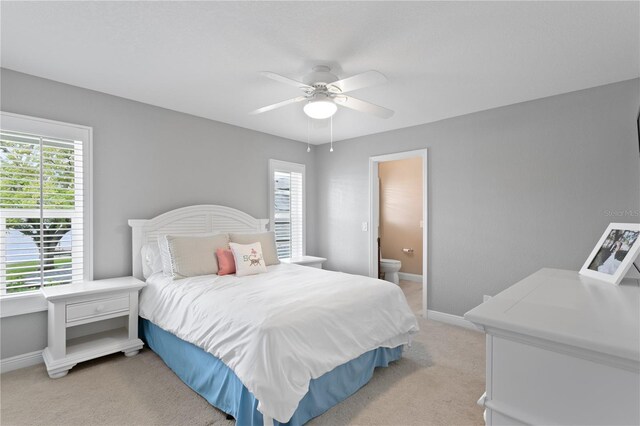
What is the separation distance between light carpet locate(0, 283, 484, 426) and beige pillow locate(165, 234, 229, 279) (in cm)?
82

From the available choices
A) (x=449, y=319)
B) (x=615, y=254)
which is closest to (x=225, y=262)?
(x=449, y=319)

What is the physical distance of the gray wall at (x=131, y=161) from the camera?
2.73 meters

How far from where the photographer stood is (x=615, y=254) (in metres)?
1.44

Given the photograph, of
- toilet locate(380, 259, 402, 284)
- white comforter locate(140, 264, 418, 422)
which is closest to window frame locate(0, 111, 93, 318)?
white comforter locate(140, 264, 418, 422)

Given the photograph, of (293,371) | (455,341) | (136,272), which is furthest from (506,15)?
(136,272)

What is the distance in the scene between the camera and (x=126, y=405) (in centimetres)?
217

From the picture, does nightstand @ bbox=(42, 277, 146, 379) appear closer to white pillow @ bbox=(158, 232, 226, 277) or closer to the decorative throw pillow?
white pillow @ bbox=(158, 232, 226, 277)

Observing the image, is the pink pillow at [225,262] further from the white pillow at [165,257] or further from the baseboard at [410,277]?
the baseboard at [410,277]

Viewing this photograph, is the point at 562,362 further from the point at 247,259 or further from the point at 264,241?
the point at 264,241

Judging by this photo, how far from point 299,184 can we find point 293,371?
3.55 m

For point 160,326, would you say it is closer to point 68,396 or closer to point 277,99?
point 68,396

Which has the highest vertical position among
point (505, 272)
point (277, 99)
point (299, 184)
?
point (277, 99)

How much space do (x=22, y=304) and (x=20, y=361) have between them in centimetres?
49

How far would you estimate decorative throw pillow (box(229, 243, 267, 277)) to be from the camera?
10.2 ft
